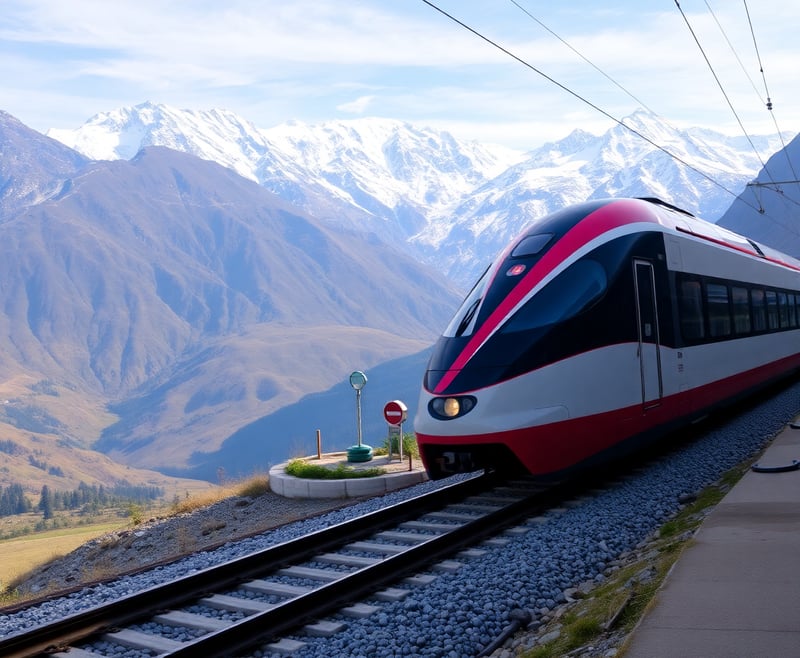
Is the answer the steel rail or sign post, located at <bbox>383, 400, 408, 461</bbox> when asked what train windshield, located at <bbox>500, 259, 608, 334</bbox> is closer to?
the steel rail

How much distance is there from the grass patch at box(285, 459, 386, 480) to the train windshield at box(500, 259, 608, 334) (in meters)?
5.61

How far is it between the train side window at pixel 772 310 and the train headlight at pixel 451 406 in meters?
13.2

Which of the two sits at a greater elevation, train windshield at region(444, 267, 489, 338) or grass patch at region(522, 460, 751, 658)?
train windshield at region(444, 267, 489, 338)

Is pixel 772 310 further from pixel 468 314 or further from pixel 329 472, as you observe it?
pixel 468 314

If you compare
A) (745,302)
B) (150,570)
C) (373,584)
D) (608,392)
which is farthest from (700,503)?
(745,302)

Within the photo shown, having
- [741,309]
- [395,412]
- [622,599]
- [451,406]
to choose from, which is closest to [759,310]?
[741,309]

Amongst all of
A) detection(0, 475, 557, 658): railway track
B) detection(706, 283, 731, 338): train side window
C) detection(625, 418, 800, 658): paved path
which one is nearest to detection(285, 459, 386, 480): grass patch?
detection(0, 475, 557, 658): railway track

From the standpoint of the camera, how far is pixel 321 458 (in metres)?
20.7

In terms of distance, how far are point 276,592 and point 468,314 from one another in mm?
5033

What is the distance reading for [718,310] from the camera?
1772 cm

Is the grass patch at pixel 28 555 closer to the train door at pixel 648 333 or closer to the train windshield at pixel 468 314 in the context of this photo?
the train windshield at pixel 468 314

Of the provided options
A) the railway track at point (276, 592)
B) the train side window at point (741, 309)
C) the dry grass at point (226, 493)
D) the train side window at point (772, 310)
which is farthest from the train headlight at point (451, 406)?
the train side window at point (772, 310)

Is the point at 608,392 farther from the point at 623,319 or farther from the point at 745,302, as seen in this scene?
the point at 745,302

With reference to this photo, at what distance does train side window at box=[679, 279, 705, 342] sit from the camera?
611 inches
